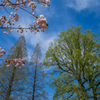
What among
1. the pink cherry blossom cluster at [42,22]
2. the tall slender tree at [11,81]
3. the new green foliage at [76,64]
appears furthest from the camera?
the tall slender tree at [11,81]

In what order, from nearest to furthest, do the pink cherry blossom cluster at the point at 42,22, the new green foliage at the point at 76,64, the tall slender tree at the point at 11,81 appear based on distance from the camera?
the pink cherry blossom cluster at the point at 42,22
the new green foliage at the point at 76,64
the tall slender tree at the point at 11,81

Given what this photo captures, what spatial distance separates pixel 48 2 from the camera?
9.43ft

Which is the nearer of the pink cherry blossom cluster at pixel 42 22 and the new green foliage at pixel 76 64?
the pink cherry blossom cluster at pixel 42 22

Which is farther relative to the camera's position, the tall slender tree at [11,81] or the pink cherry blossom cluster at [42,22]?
the tall slender tree at [11,81]

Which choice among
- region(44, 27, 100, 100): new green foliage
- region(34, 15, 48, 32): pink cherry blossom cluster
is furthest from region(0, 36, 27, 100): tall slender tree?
region(34, 15, 48, 32): pink cherry blossom cluster

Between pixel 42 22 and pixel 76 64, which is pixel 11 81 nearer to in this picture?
pixel 76 64

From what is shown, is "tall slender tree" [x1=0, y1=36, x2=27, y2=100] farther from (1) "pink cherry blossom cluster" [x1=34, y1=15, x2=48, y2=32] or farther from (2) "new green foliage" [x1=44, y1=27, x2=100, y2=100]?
(1) "pink cherry blossom cluster" [x1=34, y1=15, x2=48, y2=32]

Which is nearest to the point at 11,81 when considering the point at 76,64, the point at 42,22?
the point at 76,64

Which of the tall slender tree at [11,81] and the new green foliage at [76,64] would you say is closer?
the new green foliage at [76,64]

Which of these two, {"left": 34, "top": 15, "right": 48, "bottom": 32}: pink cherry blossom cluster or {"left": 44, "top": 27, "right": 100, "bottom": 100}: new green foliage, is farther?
{"left": 44, "top": 27, "right": 100, "bottom": 100}: new green foliage

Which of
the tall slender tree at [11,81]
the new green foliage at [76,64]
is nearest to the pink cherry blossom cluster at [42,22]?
the new green foliage at [76,64]

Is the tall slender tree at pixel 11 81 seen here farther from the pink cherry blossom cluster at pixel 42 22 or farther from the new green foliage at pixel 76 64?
the pink cherry blossom cluster at pixel 42 22

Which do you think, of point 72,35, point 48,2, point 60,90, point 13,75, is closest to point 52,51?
point 72,35

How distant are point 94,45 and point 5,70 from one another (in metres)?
10.8
